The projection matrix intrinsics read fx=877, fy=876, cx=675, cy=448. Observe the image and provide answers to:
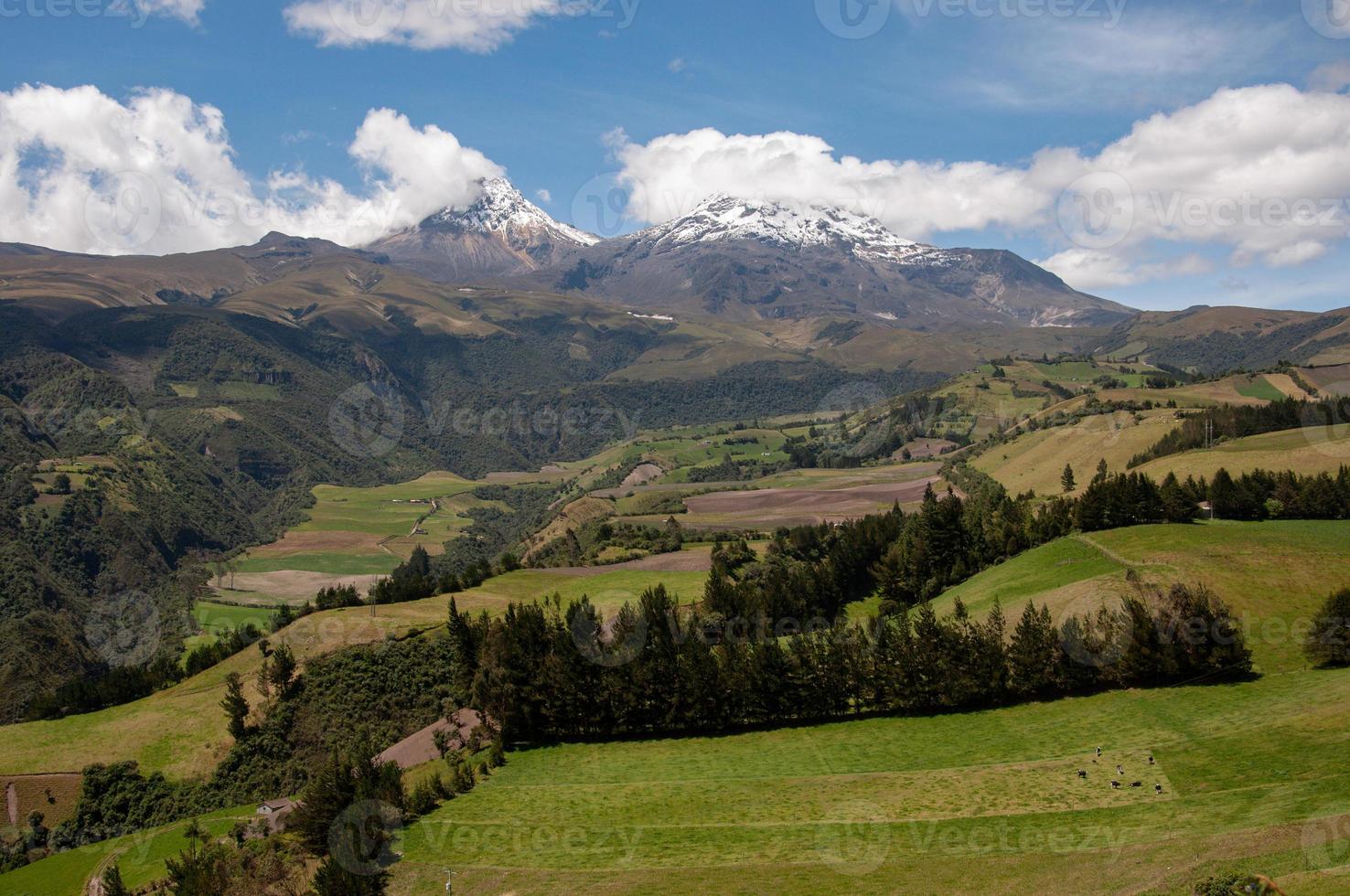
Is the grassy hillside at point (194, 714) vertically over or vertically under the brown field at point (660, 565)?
under

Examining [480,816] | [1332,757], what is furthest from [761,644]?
[1332,757]

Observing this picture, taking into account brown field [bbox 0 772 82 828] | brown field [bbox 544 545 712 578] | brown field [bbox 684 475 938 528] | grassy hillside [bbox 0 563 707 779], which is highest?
brown field [bbox 684 475 938 528]

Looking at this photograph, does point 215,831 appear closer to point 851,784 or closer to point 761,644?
point 761,644

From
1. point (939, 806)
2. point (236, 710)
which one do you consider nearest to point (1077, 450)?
point (939, 806)

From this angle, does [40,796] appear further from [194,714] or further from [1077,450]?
[1077,450]

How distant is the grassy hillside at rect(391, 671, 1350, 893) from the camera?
37.1 metres

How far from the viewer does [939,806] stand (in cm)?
4744

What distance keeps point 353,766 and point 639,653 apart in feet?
75.3

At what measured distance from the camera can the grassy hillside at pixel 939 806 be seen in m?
37.1

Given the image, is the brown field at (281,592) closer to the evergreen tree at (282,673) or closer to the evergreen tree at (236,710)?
the evergreen tree at (282,673)

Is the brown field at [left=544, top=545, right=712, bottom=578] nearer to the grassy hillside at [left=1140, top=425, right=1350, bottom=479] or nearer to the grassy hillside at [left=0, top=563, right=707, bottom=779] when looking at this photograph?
the grassy hillside at [left=0, top=563, right=707, bottom=779]

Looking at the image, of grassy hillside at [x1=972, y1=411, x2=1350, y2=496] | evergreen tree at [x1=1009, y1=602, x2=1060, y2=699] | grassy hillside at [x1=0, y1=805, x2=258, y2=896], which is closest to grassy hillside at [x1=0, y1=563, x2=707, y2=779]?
grassy hillside at [x1=0, y1=805, x2=258, y2=896]

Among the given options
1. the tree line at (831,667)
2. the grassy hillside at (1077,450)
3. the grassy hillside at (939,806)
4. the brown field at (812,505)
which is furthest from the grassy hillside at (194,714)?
the grassy hillside at (1077,450)

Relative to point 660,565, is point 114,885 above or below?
below
